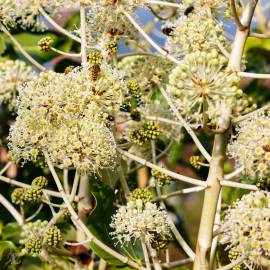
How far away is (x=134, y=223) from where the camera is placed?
160cm

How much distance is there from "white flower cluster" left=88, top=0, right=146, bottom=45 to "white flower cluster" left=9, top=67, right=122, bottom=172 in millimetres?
233

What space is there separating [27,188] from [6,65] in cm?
45

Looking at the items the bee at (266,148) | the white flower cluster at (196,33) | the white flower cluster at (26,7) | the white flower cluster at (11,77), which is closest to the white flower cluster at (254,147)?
the bee at (266,148)

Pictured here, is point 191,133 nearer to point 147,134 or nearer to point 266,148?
point 266,148

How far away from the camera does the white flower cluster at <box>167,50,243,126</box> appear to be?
1.43 metres

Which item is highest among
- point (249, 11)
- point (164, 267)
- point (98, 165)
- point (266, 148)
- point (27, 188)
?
point (249, 11)

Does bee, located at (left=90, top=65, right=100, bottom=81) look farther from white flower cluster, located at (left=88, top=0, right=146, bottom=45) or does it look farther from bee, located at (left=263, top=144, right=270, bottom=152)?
bee, located at (left=263, top=144, right=270, bottom=152)

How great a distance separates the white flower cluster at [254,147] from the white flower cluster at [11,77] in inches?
31.2

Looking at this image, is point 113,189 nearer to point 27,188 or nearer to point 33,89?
point 27,188

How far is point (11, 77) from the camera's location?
6.86ft

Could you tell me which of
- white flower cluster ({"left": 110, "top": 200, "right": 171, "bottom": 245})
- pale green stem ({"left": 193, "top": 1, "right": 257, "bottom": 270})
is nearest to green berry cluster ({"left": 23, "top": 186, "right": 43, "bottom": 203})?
white flower cluster ({"left": 110, "top": 200, "right": 171, "bottom": 245})

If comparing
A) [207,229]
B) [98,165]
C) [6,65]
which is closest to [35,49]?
[6,65]

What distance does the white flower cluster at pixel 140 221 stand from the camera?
5.26 ft

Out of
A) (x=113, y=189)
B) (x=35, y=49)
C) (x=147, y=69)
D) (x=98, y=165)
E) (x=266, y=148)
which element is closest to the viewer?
(x=266, y=148)
